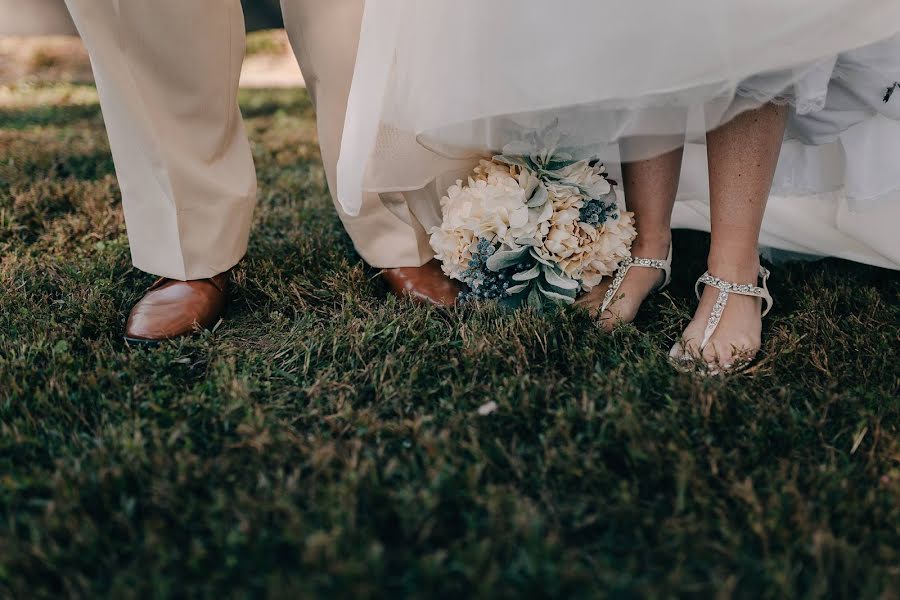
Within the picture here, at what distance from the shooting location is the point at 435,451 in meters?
1.04

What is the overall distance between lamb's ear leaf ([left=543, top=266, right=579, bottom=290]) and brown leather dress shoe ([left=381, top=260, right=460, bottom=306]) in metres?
0.25

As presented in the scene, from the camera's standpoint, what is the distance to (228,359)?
1.33 meters

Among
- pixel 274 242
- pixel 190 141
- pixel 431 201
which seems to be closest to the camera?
pixel 190 141

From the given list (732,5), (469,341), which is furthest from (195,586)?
(732,5)

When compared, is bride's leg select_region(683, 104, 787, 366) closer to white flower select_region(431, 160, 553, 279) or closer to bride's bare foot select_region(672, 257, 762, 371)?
bride's bare foot select_region(672, 257, 762, 371)

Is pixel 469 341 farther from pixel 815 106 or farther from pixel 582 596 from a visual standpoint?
→ pixel 815 106

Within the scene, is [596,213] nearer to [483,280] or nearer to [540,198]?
[540,198]

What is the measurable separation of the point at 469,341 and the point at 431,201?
0.45 m

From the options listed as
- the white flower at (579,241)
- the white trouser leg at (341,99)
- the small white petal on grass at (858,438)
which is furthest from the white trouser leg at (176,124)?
the small white petal on grass at (858,438)

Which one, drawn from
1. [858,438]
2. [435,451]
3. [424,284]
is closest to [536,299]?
[424,284]

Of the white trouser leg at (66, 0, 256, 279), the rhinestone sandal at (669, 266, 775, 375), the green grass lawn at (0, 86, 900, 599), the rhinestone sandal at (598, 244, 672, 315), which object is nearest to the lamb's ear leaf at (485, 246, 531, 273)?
the green grass lawn at (0, 86, 900, 599)

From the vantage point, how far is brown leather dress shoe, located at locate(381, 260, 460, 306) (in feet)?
5.27

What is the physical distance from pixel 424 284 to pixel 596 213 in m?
0.44

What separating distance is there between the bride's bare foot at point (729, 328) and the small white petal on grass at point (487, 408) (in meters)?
0.42
